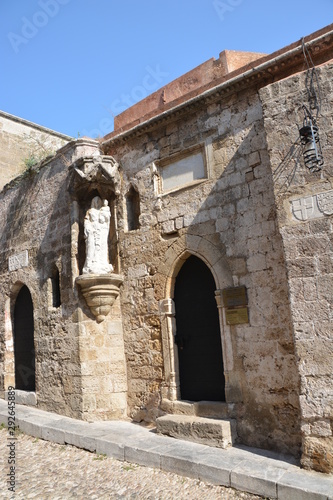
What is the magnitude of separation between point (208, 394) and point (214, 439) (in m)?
0.78

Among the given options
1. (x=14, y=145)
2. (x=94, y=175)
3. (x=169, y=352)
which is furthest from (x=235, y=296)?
(x=14, y=145)

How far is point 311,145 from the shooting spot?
4.29m

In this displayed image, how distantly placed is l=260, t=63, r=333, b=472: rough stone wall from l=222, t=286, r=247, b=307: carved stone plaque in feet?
3.18

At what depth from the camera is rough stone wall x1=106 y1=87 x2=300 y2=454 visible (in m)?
4.88

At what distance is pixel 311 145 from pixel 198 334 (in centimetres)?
279

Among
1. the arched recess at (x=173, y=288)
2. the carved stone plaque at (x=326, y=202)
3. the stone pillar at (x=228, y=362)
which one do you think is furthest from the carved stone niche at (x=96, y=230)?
the carved stone plaque at (x=326, y=202)

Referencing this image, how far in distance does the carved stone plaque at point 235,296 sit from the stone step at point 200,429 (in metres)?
1.33

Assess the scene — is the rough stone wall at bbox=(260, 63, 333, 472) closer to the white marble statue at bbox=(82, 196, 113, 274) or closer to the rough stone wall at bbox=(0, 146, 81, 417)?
the white marble statue at bbox=(82, 196, 113, 274)

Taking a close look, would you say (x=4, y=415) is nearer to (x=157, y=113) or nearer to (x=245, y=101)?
(x=157, y=113)

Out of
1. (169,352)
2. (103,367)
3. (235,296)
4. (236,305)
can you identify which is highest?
(235,296)

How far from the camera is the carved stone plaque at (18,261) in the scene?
26.2ft

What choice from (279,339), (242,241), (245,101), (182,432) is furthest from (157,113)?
(182,432)

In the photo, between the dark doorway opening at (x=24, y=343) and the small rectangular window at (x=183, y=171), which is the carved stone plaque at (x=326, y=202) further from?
the dark doorway opening at (x=24, y=343)

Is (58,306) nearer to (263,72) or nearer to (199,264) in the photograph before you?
(199,264)
